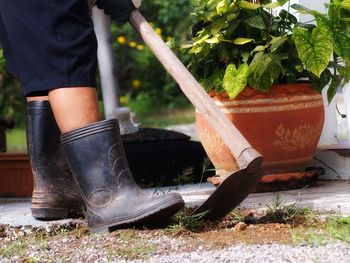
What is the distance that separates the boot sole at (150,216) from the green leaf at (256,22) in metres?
1.04

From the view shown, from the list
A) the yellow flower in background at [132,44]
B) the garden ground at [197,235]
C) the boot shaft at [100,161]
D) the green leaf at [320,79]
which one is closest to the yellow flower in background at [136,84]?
the yellow flower in background at [132,44]

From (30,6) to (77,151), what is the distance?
0.51m

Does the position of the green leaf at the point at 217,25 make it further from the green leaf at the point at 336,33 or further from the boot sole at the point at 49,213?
the boot sole at the point at 49,213

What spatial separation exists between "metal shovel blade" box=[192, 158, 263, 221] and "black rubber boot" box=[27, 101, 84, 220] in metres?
0.58

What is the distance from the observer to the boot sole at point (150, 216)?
2725 millimetres

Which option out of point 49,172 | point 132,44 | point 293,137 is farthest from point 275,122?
point 132,44

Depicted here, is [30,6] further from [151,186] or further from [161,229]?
[151,186]

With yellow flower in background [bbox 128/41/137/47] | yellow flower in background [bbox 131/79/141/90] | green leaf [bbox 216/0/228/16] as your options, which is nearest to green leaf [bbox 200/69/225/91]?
green leaf [bbox 216/0/228/16]

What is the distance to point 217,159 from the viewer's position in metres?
3.65

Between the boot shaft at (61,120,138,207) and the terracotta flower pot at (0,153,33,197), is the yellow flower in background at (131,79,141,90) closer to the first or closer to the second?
the terracotta flower pot at (0,153,33,197)

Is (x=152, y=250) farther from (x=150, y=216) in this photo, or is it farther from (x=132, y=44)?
(x=132, y=44)

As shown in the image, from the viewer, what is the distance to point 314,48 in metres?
3.36

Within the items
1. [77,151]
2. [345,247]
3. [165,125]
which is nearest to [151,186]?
[77,151]

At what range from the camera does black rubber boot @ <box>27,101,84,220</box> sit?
3197mm
